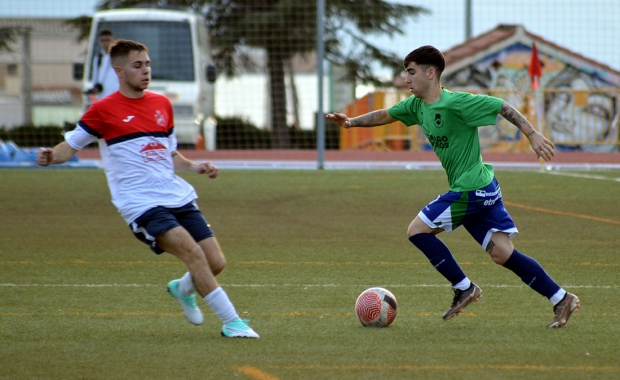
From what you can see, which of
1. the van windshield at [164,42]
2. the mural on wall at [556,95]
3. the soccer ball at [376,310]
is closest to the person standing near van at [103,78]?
the van windshield at [164,42]

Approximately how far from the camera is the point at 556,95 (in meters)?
27.7

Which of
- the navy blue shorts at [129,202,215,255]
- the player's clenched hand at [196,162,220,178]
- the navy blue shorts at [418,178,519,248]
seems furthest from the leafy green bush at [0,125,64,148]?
the navy blue shorts at [418,178,519,248]

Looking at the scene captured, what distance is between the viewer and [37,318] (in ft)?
20.9

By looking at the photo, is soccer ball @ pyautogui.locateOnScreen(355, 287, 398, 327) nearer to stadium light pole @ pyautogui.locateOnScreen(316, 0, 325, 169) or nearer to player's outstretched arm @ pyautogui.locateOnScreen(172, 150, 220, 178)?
player's outstretched arm @ pyautogui.locateOnScreen(172, 150, 220, 178)

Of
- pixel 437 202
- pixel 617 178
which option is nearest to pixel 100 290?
pixel 437 202

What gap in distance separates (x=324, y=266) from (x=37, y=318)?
2.91 m

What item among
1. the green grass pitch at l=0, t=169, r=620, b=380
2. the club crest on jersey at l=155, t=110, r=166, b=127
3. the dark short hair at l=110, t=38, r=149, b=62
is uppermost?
the dark short hair at l=110, t=38, r=149, b=62

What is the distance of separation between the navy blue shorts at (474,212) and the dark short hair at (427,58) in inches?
32.0

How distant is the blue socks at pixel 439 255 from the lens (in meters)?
6.32

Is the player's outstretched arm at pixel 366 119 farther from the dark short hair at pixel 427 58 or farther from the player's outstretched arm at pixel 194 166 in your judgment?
the player's outstretched arm at pixel 194 166

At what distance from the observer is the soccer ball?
6051 mm

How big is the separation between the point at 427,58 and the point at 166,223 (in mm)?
1967

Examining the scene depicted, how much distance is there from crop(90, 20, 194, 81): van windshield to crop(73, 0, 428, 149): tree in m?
1.71

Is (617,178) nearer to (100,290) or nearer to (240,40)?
(100,290)
